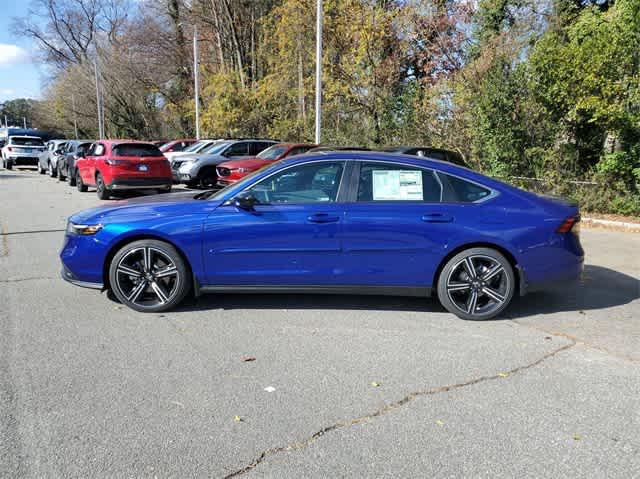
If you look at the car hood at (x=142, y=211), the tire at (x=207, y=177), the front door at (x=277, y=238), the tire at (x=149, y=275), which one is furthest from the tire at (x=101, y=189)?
the front door at (x=277, y=238)

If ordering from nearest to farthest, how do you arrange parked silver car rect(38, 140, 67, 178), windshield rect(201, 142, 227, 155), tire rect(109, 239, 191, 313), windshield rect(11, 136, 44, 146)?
tire rect(109, 239, 191, 313) → windshield rect(201, 142, 227, 155) → parked silver car rect(38, 140, 67, 178) → windshield rect(11, 136, 44, 146)

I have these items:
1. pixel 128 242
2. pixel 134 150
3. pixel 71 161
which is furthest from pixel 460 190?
pixel 71 161

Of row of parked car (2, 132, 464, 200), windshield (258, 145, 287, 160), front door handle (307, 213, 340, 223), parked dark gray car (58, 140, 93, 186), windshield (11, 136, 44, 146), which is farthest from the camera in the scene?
windshield (11, 136, 44, 146)

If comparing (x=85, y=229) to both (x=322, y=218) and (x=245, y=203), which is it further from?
(x=322, y=218)

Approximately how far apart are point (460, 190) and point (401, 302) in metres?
1.35

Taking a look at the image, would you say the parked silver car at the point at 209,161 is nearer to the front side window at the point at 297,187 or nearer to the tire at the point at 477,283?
the front side window at the point at 297,187

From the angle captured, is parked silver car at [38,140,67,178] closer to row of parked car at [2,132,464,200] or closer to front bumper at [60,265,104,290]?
row of parked car at [2,132,464,200]

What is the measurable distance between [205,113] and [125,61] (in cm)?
1520

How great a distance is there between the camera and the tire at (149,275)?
16.7 ft

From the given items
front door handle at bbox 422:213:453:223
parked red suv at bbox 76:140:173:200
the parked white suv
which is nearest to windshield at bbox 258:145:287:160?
parked red suv at bbox 76:140:173:200

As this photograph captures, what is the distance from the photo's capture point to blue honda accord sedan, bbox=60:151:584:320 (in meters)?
5.00

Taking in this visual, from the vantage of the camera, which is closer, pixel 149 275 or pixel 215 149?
pixel 149 275

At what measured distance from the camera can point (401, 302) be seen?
567 centimetres

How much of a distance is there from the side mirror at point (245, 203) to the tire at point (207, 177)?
453 inches
